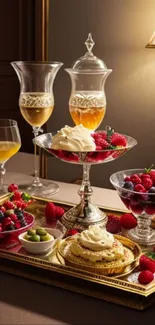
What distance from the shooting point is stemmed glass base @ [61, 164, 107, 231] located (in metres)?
1.30

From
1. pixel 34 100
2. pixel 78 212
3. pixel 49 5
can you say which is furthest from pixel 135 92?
pixel 78 212

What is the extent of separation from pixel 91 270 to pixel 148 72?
1.24m

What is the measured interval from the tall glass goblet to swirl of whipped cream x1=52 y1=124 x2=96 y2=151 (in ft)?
1.04

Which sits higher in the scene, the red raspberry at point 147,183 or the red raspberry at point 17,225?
the red raspberry at point 147,183

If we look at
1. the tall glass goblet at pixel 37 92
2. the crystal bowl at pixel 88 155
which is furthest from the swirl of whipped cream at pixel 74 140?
the tall glass goblet at pixel 37 92

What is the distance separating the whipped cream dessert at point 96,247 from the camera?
3.37 feet

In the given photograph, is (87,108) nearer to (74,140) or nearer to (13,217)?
(74,140)

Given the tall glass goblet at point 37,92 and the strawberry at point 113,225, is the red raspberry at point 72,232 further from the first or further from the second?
the tall glass goblet at point 37,92

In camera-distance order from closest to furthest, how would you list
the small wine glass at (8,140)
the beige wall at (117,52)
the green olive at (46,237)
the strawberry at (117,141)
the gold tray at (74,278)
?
the gold tray at (74,278), the green olive at (46,237), the strawberry at (117,141), the small wine glass at (8,140), the beige wall at (117,52)

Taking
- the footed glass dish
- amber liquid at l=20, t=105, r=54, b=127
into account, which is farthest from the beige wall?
the footed glass dish

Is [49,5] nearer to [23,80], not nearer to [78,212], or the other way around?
[23,80]

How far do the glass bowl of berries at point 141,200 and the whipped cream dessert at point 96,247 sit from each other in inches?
5.2

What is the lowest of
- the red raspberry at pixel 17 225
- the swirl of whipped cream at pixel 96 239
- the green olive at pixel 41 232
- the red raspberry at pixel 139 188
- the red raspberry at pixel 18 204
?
the red raspberry at pixel 18 204

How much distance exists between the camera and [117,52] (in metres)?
2.11
